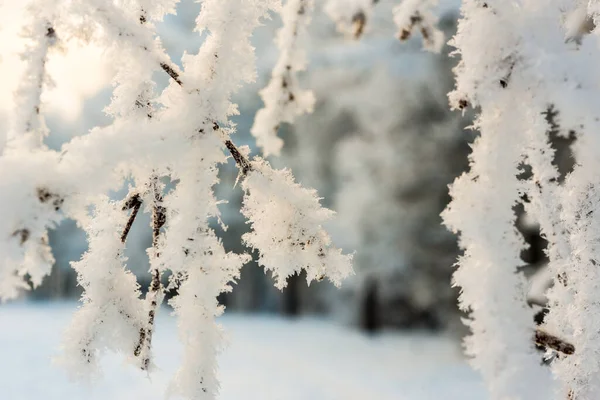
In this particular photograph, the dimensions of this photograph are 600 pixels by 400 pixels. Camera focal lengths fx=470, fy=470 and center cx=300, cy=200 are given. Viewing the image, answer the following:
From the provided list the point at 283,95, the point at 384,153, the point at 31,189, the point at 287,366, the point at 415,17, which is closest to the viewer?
the point at 31,189

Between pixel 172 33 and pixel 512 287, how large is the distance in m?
7.87

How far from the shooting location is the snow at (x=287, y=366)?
6.21 meters

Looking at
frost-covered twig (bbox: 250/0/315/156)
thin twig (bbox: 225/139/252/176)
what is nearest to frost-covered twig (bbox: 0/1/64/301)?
thin twig (bbox: 225/139/252/176)

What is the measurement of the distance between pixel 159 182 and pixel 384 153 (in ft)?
25.2

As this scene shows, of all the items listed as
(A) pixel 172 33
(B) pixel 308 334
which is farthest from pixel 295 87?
(B) pixel 308 334

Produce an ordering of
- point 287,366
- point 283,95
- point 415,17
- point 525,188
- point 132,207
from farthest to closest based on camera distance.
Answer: point 287,366, point 283,95, point 415,17, point 132,207, point 525,188

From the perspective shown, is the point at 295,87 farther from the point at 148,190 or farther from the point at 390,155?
the point at 390,155

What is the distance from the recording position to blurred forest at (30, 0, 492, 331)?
802 centimetres

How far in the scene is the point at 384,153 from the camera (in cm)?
827

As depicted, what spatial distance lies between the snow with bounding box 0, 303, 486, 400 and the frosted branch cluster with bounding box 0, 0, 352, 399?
4485 millimetres

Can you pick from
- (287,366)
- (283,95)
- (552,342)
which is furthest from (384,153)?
(552,342)

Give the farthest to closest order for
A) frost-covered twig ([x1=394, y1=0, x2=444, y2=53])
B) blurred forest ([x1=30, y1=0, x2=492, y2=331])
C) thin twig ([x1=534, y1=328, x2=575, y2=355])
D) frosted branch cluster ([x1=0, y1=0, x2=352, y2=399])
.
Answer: blurred forest ([x1=30, y1=0, x2=492, y2=331])
frost-covered twig ([x1=394, y1=0, x2=444, y2=53])
thin twig ([x1=534, y1=328, x2=575, y2=355])
frosted branch cluster ([x1=0, y1=0, x2=352, y2=399])

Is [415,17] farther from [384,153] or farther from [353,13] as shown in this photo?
[384,153]

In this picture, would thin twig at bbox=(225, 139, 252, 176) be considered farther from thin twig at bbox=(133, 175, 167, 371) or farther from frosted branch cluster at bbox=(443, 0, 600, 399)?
frosted branch cluster at bbox=(443, 0, 600, 399)
